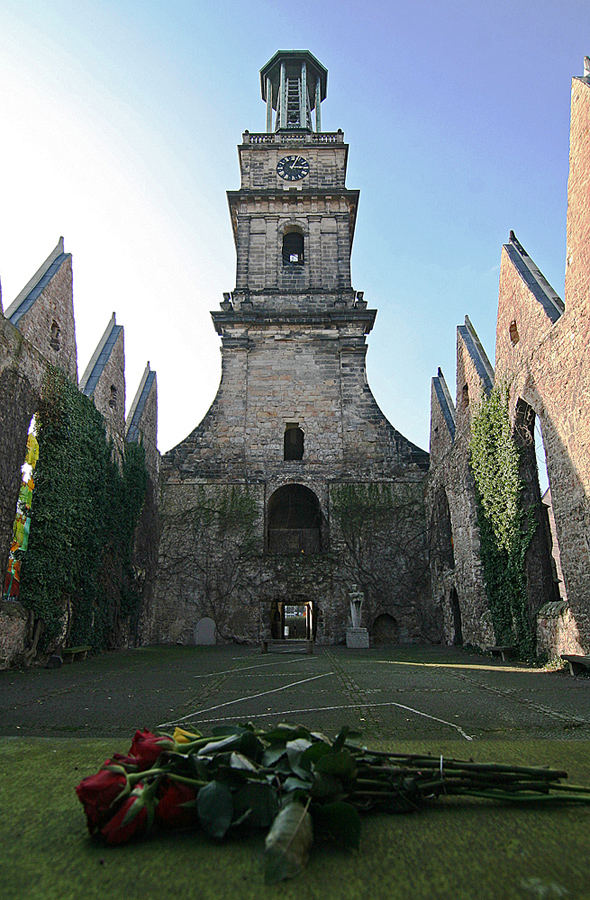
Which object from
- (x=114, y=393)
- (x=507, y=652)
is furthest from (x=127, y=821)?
(x=114, y=393)

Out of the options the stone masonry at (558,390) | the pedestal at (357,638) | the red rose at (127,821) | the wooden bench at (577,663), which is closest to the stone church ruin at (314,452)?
the stone masonry at (558,390)

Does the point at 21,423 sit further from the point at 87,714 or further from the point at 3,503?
the point at 87,714

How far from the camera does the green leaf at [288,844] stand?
113 centimetres

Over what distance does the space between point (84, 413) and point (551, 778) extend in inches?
483

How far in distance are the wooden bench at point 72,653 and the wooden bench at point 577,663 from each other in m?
8.65

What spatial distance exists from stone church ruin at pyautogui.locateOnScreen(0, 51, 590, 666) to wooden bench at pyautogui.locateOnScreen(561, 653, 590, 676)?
49cm

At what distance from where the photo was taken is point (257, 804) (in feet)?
4.52

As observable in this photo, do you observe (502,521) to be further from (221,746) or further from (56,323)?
(221,746)

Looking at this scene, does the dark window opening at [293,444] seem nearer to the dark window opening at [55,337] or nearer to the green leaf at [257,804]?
the dark window opening at [55,337]

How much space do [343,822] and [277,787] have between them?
0.67ft

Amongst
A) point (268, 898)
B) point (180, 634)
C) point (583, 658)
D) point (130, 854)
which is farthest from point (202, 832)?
point (180, 634)

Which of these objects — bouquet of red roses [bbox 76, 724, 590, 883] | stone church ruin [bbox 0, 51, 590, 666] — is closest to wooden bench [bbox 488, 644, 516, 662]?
stone church ruin [bbox 0, 51, 590, 666]

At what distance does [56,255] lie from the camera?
496 inches

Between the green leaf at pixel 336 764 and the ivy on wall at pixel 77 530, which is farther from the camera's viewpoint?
the ivy on wall at pixel 77 530
